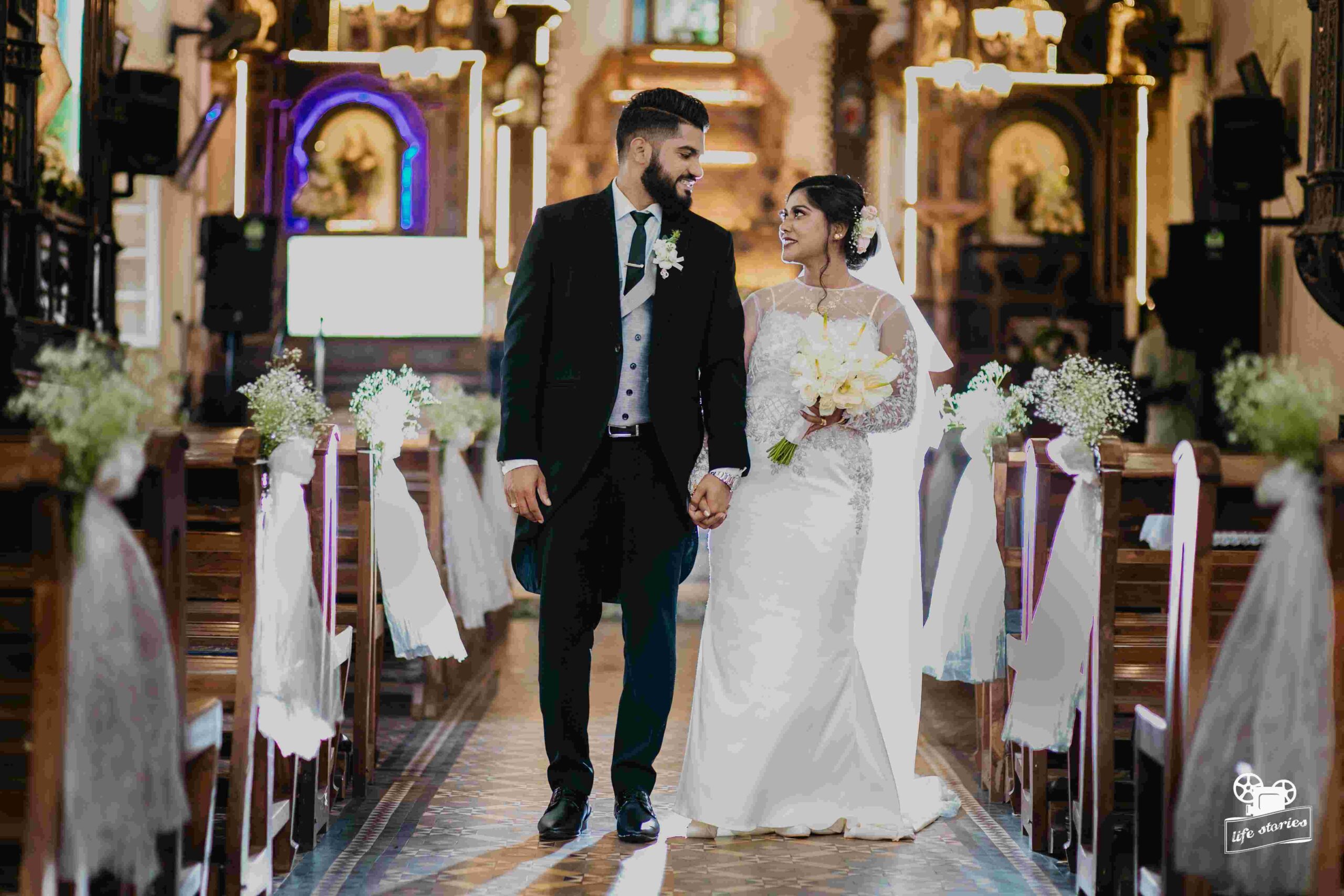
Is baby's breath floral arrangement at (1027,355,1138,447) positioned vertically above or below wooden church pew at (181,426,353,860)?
above

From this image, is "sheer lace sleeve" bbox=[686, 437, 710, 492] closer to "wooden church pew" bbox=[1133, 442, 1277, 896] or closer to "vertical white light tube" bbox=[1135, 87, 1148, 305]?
"wooden church pew" bbox=[1133, 442, 1277, 896]

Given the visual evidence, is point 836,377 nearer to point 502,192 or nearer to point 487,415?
point 487,415

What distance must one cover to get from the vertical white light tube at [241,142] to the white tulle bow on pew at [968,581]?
10.1 meters

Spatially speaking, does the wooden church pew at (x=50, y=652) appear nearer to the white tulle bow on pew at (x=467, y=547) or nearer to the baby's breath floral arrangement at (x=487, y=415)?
the white tulle bow on pew at (x=467, y=547)

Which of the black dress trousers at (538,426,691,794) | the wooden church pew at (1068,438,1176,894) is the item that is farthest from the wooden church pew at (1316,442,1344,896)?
the black dress trousers at (538,426,691,794)

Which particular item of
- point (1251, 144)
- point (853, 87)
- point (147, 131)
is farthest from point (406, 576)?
point (853, 87)

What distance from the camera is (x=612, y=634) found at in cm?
844

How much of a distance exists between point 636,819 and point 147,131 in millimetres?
7591

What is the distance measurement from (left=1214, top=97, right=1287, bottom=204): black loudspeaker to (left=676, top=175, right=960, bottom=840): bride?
272 inches

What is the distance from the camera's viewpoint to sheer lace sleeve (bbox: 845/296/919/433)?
158 inches

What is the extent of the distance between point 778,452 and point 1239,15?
994cm

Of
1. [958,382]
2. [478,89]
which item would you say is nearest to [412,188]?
[478,89]

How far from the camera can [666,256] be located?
366 centimetres

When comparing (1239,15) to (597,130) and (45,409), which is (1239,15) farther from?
(45,409)
